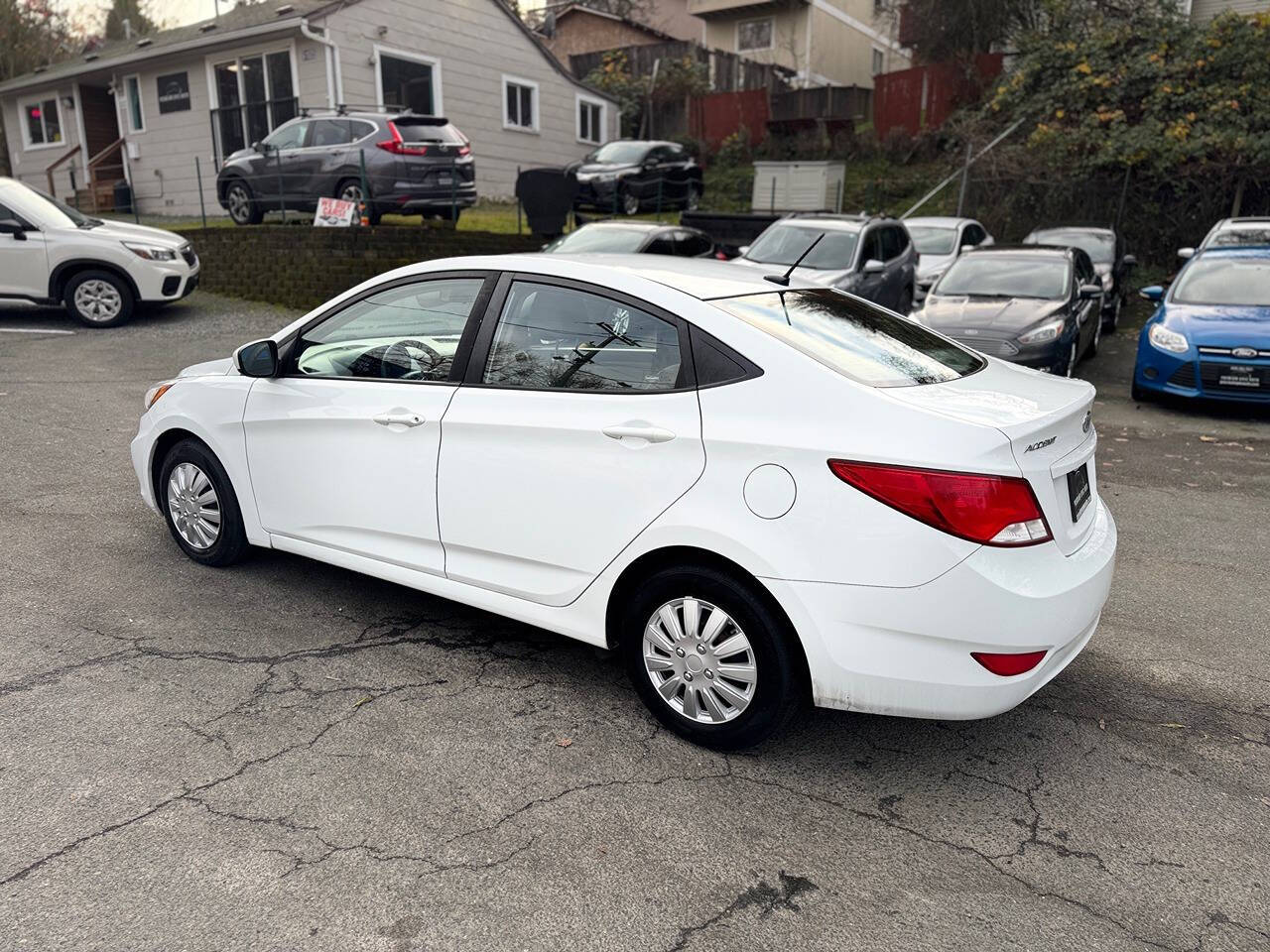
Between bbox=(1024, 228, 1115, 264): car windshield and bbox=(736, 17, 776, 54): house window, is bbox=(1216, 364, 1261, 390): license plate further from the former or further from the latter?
A: bbox=(736, 17, 776, 54): house window

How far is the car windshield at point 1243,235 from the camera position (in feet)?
40.2

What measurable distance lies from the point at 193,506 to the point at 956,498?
3719 mm

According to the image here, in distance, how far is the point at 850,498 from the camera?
2.91 meters

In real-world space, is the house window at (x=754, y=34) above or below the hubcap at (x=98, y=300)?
above

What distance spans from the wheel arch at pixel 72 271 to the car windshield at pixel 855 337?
36.1 ft

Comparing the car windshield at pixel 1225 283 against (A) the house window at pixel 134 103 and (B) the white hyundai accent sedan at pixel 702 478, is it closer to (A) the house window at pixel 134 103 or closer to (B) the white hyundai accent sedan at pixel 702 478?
(B) the white hyundai accent sedan at pixel 702 478

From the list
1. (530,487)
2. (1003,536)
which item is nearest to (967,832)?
(1003,536)

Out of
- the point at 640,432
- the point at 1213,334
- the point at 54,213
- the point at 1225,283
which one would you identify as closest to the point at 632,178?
the point at 54,213

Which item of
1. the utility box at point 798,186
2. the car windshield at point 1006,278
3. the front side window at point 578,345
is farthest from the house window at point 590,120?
the front side window at point 578,345

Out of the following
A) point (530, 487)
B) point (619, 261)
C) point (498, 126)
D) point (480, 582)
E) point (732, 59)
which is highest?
point (732, 59)

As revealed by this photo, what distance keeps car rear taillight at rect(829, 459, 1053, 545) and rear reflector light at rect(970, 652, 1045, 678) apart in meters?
0.34

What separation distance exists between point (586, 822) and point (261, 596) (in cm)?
230

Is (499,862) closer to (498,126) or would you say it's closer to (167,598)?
(167,598)

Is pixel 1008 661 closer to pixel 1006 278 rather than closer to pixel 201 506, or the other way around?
pixel 201 506
